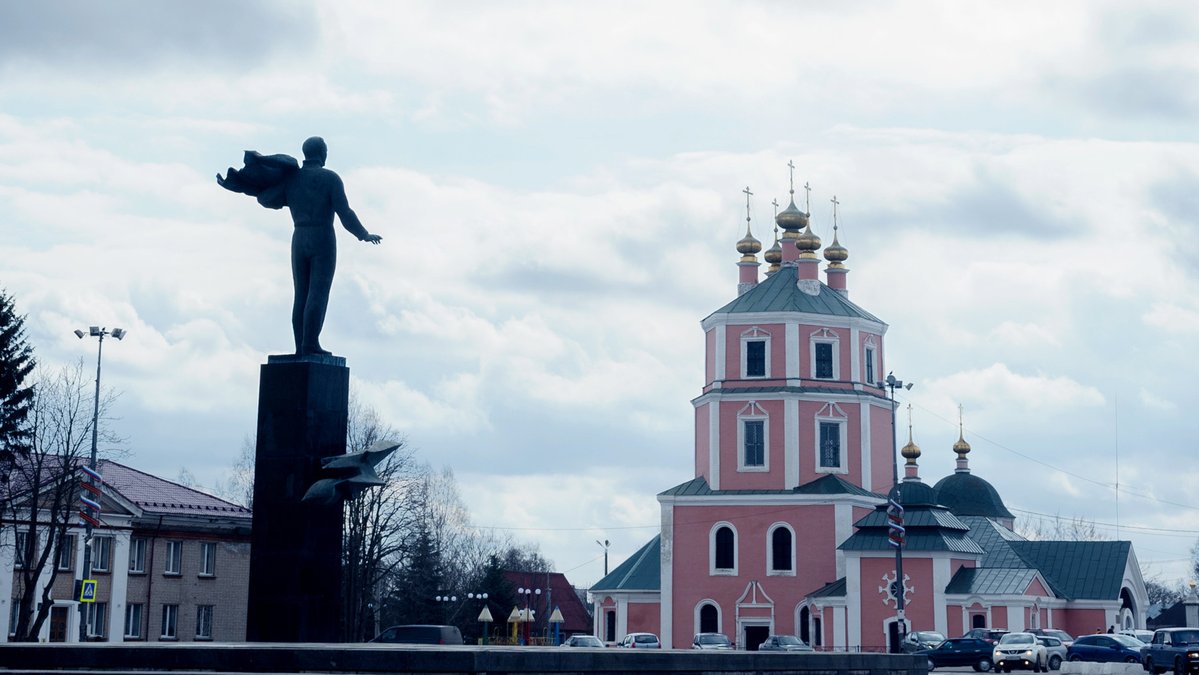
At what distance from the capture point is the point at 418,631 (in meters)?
31.2

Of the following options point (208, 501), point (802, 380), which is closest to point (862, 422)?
point (802, 380)

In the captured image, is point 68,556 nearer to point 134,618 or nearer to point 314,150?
point 134,618

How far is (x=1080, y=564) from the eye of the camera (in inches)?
2475

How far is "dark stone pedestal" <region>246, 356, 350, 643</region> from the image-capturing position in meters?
15.1

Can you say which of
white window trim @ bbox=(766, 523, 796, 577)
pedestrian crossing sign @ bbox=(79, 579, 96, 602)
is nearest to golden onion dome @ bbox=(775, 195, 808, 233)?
white window trim @ bbox=(766, 523, 796, 577)

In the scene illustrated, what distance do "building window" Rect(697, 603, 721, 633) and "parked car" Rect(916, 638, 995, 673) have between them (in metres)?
15.4

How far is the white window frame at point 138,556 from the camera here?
45.4 m

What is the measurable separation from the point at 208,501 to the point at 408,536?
8626 millimetres

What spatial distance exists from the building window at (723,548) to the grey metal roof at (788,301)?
371 inches

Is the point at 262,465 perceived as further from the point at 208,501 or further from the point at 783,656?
the point at 208,501

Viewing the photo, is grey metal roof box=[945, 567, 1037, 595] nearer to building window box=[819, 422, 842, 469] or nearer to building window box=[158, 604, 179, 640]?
building window box=[819, 422, 842, 469]

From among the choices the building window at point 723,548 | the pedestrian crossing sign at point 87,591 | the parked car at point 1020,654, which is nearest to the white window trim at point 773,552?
the building window at point 723,548

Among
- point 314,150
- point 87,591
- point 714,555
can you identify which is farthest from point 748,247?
point 314,150

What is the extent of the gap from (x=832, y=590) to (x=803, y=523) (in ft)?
10.9
